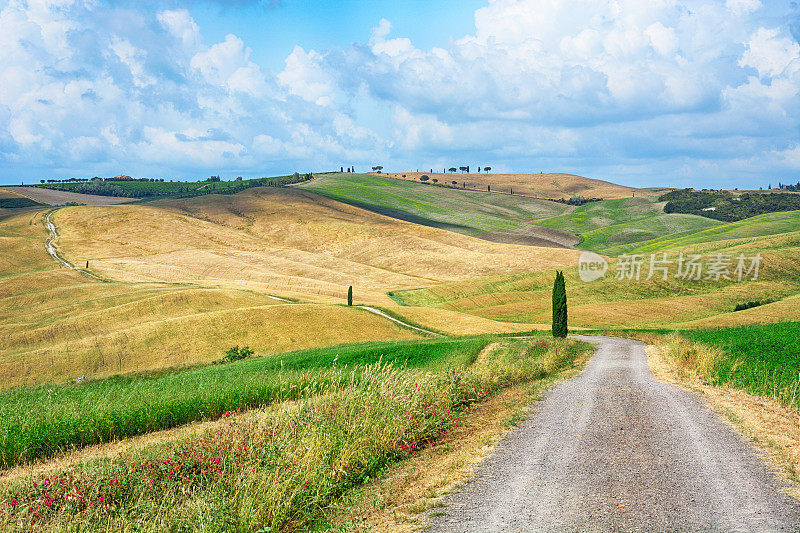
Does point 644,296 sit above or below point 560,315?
below

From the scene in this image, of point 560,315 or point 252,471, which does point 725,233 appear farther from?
point 252,471

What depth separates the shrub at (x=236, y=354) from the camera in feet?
133

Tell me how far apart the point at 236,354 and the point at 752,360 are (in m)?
33.7

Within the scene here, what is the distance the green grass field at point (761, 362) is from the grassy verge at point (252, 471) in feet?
34.9

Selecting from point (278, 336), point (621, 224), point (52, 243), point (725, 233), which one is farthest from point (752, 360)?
point (621, 224)

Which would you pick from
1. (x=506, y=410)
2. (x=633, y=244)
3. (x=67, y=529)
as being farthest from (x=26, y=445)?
(x=633, y=244)

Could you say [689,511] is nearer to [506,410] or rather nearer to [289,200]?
[506,410]

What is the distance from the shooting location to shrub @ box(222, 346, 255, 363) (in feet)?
133

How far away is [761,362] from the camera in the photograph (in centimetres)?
2147

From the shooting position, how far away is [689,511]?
321 inches

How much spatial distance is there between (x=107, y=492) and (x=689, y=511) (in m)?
10.2

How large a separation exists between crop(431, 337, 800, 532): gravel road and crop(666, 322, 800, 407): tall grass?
4066 mm

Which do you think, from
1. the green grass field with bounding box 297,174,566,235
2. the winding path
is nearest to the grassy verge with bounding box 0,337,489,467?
the winding path

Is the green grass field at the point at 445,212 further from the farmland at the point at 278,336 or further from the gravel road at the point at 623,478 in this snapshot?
the gravel road at the point at 623,478
